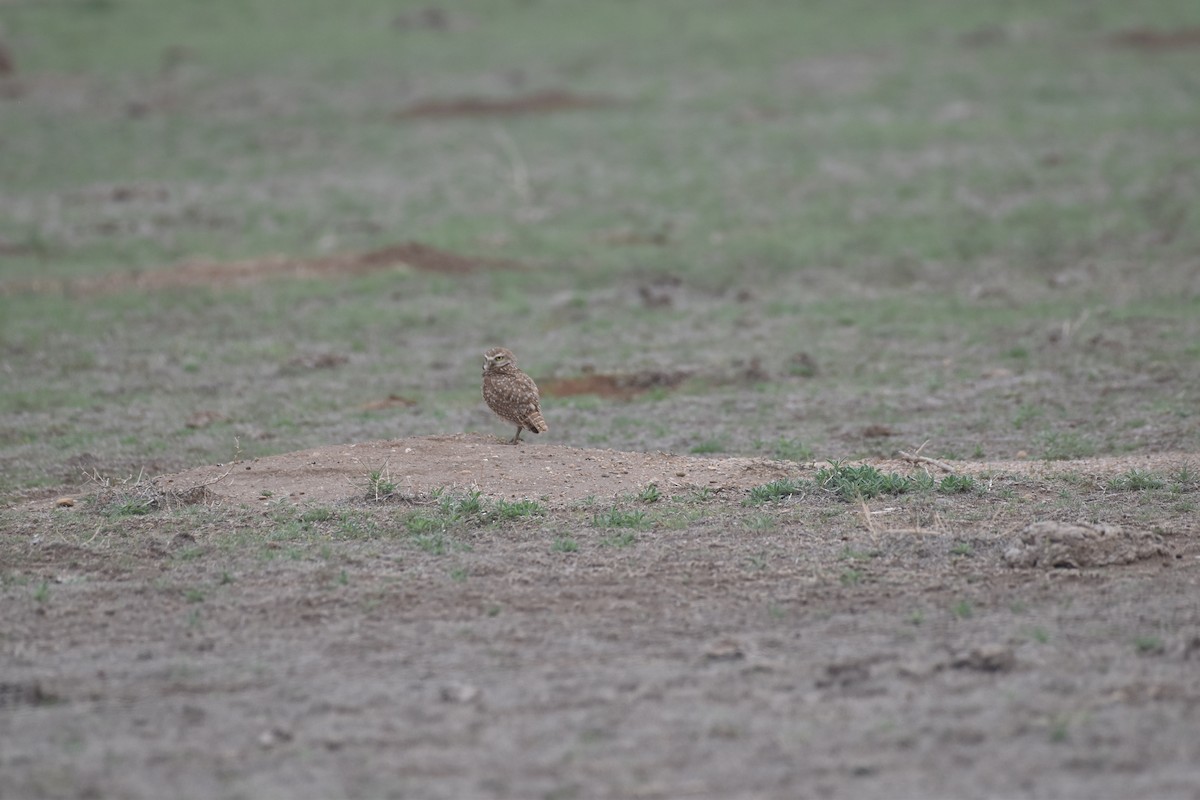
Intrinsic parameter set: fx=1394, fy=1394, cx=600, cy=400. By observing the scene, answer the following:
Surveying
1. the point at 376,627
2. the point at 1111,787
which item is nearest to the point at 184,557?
the point at 376,627

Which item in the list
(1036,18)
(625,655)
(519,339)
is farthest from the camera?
(1036,18)

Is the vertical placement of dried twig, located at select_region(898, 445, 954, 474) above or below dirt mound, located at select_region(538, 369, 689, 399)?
below

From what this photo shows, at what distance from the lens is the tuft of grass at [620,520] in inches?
336

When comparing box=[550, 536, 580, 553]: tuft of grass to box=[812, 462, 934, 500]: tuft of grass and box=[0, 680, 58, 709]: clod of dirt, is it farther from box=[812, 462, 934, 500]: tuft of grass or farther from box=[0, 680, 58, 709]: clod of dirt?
box=[0, 680, 58, 709]: clod of dirt

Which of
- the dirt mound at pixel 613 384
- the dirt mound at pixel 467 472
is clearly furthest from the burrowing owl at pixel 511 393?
the dirt mound at pixel 613 384

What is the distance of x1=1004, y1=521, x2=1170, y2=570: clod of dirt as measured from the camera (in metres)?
7.58

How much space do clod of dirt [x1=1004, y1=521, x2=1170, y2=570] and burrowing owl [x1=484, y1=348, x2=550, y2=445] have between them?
3670 mm

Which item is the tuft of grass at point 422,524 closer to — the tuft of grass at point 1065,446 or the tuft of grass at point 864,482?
the tuft of grass at point 864,482

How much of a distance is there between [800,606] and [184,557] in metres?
3.58

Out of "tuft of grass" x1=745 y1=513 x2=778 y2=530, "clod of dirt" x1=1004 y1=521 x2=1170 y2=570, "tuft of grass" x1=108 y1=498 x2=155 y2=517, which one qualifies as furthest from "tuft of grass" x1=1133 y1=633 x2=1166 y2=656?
"tuft of grass" x1=108 y1=498 x2=155 y2=517

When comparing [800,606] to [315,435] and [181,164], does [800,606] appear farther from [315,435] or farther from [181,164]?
[181,164]

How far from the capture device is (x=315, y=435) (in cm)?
1193

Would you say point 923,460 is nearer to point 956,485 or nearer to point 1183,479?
point 956,485

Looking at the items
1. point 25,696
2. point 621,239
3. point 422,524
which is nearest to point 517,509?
point 422,524
